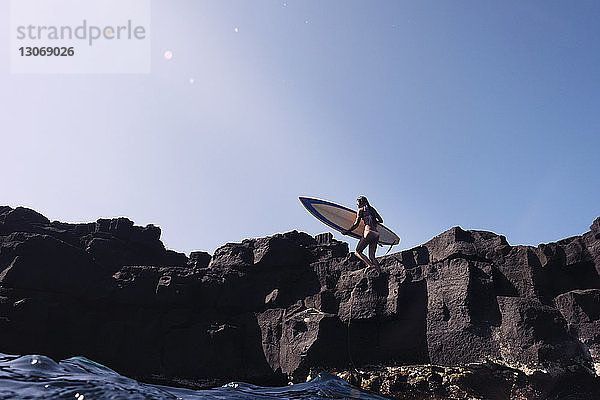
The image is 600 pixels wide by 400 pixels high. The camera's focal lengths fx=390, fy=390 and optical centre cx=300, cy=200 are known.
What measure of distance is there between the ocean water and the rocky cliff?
15.9 feet

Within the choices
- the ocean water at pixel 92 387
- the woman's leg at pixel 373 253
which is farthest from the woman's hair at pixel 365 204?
the ocean water at pixel 92 387

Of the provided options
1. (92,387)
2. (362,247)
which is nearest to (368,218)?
(362,247)

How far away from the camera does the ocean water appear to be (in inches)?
114

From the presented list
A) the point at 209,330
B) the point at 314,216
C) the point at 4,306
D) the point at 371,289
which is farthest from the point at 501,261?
the point at 4,306

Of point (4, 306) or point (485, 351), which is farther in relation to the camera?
point (4, 306)

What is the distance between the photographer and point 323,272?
12.1m

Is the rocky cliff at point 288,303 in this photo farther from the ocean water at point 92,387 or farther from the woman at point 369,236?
the ocean water at point 92,387

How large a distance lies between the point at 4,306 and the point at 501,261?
1410 cm

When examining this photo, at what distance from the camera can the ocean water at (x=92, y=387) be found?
2889mm

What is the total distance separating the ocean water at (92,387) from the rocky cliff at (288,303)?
4849 mm

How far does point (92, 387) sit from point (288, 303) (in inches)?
366

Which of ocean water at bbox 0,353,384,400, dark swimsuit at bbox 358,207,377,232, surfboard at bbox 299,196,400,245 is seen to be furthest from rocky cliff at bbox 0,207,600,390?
ocean water at bbox 0,353,384,400

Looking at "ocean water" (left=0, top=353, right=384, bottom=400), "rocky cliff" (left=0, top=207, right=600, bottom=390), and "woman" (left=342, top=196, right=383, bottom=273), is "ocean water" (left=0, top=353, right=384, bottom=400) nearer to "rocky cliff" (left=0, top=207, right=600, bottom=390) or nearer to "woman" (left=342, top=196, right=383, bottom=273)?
"rocky cliff" (left=0, top=207, right=600, bottom=390)

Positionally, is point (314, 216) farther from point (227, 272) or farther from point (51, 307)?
point (51, 307)
